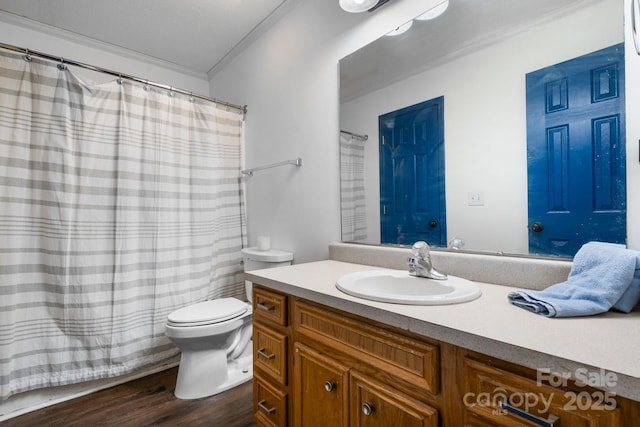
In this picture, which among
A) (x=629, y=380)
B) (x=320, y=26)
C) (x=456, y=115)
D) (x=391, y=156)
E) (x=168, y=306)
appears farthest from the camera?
(x=168, y=306)

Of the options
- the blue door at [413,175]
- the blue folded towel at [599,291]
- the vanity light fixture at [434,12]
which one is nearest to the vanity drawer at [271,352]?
the blue door at [413,175]

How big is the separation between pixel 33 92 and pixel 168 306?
57.8 inches

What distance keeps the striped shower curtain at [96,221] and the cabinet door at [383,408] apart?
1.60m

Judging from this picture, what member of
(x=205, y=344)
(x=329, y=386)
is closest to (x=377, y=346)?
(x=329, y=386)

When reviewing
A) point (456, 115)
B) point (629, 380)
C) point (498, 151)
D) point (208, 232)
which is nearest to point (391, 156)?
point (456, 115)

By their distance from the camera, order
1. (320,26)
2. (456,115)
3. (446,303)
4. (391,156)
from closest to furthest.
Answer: (446,303), (456,115), (391,156), (320,26)

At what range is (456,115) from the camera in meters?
1.20

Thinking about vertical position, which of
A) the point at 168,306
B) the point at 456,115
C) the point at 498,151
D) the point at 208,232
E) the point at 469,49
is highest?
the point at 469,49

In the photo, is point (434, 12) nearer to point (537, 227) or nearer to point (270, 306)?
point (537, 227)

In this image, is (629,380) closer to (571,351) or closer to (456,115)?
(571,351)

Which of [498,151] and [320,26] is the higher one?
[320,26]

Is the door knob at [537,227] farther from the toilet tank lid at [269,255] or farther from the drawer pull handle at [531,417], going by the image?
the toilet tank lid at [269,255]

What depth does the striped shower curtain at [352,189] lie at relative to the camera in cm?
158

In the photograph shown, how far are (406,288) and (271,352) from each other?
2.05 feet
